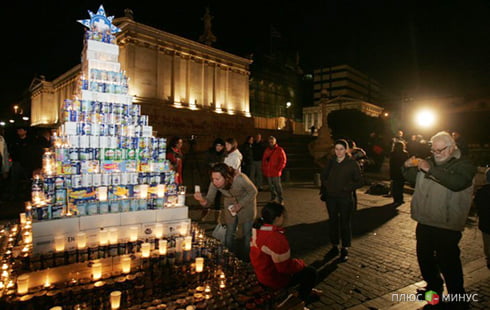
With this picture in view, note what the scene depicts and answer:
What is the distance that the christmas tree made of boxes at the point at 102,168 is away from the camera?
4219 mm

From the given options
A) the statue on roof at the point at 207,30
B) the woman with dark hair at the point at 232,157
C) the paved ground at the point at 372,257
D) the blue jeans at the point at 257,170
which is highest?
the statue on roof at the point at 207,30

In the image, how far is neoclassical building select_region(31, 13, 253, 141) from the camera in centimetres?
2195

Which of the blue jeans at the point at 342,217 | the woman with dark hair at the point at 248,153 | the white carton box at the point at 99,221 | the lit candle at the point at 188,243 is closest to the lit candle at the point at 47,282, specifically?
the white carton box at the point at 99,221

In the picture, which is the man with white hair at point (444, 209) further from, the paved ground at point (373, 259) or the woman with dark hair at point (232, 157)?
the woman with dark hair at point (232, 157)

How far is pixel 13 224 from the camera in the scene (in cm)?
557

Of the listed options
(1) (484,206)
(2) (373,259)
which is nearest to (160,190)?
(2) (373,259)

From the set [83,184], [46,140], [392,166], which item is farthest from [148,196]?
[392,166]

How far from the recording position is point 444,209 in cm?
330

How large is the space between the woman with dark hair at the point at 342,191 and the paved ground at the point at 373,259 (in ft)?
1.22

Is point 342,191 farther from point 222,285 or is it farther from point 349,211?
point 222,285

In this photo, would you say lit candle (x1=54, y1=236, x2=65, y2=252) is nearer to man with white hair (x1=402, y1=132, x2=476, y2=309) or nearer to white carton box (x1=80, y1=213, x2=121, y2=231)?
white carton box (x1=80, y1=213, x2=121, y2=231)

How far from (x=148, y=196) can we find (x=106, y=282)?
1697 mm

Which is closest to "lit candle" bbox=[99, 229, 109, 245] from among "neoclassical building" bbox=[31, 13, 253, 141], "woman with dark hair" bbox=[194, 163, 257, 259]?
"woman with dark hair" bbox=[194, 163, 257, 259]

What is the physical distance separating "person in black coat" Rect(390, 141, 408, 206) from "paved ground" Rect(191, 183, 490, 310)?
0.99 meters
